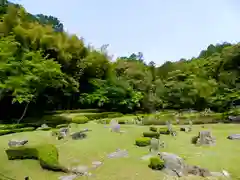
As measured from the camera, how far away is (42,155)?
8.21 meters

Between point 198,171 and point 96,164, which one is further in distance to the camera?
→ point 96,164

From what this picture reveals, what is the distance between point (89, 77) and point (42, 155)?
16.0 m

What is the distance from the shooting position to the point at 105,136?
1139 centimetres

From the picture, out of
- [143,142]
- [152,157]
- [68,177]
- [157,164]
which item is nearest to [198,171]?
Answer: [157,164]

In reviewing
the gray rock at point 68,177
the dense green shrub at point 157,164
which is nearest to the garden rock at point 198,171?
the dense green shrub at point 157,164

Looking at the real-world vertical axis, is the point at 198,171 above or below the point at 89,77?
below

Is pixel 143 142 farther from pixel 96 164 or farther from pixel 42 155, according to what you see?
pixel 42 155

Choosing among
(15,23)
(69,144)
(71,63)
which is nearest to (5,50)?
(15,23)

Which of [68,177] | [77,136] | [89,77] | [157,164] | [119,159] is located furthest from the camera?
[89,77]

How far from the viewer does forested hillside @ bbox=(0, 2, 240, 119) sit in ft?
56.0

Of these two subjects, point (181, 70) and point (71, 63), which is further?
point (181, 70)

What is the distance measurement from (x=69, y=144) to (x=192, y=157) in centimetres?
437

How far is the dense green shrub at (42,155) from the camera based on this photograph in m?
7.86

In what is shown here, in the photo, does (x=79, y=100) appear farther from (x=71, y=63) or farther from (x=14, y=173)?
(x=14, y=173)
